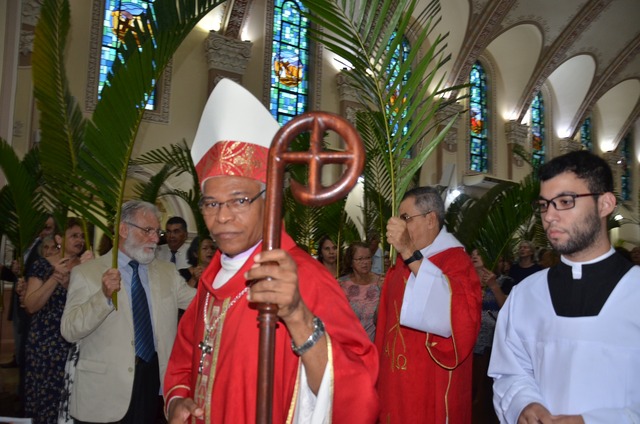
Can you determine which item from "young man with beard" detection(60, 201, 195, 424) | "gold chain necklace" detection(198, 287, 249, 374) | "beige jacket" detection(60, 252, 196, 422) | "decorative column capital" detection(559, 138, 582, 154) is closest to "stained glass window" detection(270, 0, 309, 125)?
"young man with beard" detection(60, 201, 195, 424)

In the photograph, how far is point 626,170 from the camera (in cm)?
1933

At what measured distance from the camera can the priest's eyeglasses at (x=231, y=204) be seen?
1.68 m

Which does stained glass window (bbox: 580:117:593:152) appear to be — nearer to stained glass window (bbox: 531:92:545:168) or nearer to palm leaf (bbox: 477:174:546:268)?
stained glass window (bbox: 531:92:545:168)

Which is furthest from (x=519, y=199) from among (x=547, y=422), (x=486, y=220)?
(x=547, y=422)

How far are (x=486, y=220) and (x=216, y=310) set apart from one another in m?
4.12

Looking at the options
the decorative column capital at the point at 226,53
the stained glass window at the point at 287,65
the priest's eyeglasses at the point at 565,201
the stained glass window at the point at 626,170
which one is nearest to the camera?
the priest's eyeglasses at the point at 565,201

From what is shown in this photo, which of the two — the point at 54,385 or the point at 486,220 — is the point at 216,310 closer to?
the point at 54,385

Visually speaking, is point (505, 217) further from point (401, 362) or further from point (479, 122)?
point (479, 122)

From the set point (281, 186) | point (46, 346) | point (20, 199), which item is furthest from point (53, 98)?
point (281, 186)

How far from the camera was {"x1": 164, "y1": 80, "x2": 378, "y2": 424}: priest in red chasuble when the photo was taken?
4.39 ft

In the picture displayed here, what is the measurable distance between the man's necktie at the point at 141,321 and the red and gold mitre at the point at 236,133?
1.38m

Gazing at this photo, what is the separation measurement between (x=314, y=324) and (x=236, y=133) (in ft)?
2.59

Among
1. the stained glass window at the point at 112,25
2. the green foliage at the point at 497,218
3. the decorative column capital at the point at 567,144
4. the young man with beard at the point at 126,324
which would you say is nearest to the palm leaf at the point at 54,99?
the young man with beard at the point at 126,324

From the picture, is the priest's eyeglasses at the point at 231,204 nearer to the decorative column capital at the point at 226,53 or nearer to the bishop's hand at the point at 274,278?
the bishop's hand at the point at 274,278
